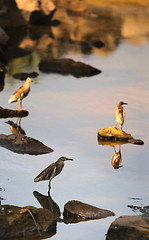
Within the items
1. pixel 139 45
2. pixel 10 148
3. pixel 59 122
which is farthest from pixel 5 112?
pixel 139 45

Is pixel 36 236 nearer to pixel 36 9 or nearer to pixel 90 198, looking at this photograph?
pixel 90 198

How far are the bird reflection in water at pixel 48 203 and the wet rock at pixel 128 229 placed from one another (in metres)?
1.00

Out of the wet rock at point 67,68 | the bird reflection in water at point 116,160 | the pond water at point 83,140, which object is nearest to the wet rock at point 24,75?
the pond water at point 83,140

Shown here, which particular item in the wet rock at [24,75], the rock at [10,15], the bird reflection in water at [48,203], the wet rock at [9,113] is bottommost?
the bird reflection in water at [48,203]

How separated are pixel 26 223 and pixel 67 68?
12490 mm

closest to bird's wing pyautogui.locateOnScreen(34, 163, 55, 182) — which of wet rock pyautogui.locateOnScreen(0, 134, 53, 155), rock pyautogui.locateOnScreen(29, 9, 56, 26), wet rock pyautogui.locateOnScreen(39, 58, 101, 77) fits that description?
wet rock pyautogui.locateOnScreen(0, 134, 53, 155)

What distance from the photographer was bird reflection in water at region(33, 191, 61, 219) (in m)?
9.20

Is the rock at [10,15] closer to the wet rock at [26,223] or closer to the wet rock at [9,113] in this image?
the wet rock at [9,113]

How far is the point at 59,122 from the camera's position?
14.3 m

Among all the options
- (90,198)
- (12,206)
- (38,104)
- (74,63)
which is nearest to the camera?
(12,206)

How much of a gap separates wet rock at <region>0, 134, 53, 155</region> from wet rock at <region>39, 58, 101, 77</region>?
26.2 ft

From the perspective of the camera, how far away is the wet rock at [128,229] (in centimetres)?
818

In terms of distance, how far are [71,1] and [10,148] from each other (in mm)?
27395

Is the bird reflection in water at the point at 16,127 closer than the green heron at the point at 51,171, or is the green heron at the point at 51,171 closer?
the green heron at the point at 51,171
